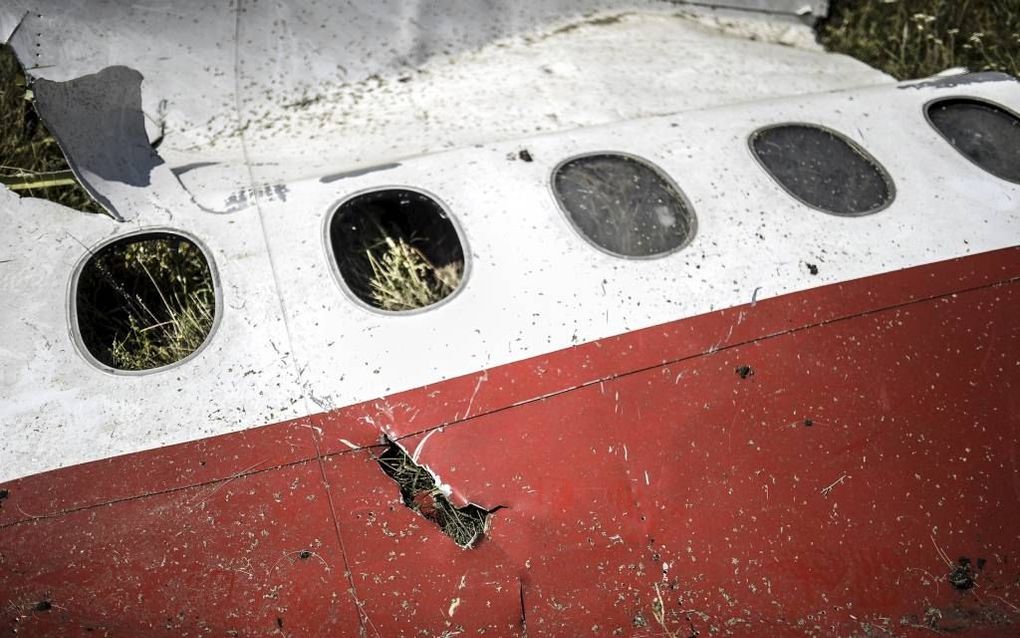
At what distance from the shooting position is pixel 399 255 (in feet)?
10.8

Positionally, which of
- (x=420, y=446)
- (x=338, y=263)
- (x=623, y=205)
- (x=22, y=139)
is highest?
(x=623, y=205)

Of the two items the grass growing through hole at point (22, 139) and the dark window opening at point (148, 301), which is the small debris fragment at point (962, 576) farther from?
the grass growing through hole at point (22, 139)

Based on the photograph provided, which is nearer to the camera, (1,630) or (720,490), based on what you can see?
(1,630)

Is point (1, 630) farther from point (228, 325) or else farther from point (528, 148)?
point (528, 148)

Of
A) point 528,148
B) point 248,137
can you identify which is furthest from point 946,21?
point 248,137

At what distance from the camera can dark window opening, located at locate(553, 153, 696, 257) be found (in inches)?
113

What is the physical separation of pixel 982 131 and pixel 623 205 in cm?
166

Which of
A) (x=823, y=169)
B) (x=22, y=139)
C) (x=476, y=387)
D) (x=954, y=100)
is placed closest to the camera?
(x=476, y=387)

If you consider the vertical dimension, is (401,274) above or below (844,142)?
below

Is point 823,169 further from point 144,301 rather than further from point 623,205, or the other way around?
point 144,301

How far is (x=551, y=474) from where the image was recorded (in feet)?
8.05

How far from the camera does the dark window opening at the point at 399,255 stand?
3236 millimetres

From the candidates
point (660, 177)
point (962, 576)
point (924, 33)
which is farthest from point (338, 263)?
point (924, 33)

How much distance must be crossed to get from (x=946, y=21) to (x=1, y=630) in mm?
6553
